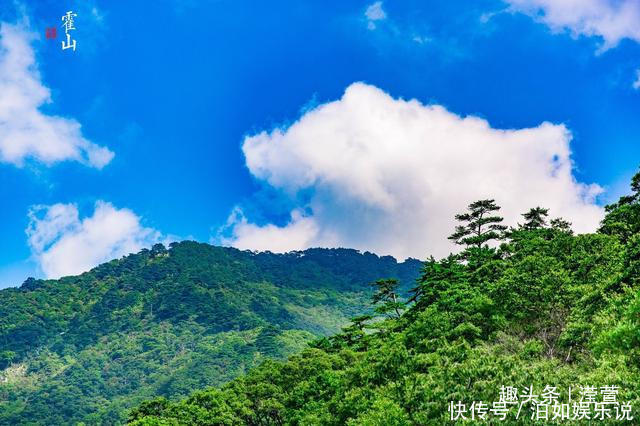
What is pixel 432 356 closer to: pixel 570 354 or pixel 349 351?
pixel 570 354

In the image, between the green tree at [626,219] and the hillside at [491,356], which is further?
the green tree at [626,219]

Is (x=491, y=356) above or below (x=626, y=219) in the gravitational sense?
below

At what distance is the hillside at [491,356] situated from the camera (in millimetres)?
18453

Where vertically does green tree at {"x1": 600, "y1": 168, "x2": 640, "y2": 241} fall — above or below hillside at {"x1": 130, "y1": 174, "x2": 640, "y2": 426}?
Result: above

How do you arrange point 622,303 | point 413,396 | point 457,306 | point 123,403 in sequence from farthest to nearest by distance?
point 123,403 → point 457,306 → point 413,396 → point 622,303

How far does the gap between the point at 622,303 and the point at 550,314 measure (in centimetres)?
920

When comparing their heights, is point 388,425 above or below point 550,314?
below

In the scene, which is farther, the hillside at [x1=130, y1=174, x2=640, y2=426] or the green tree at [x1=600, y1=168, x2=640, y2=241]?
the green tree at [x1=600, y1=168, x2=640, y2=241]

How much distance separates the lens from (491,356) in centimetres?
2358

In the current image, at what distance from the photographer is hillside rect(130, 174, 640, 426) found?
1845 centimetres

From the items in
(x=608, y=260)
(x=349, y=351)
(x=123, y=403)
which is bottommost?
(x=123, y=403)

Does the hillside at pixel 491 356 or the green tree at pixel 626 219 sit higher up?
the green tree at pixel 626 219

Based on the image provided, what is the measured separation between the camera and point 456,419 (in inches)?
765

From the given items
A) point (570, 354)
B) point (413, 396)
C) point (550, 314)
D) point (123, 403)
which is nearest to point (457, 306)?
point (550, 314)
